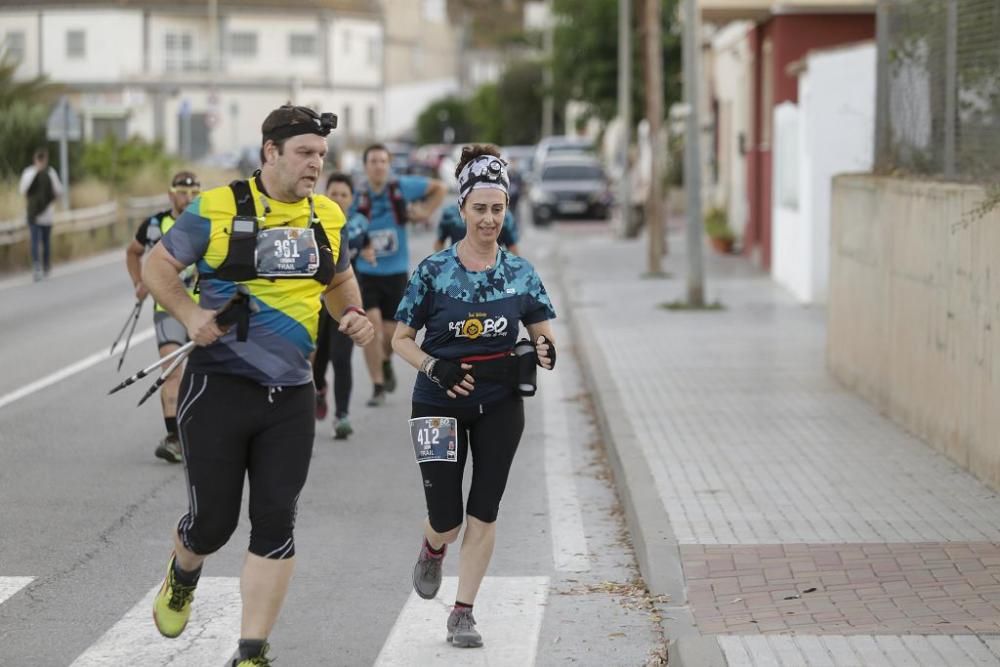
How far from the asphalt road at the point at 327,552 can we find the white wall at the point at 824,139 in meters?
7.67

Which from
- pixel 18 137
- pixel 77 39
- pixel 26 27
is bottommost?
pixel 18 137

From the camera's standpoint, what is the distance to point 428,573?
6.66 m

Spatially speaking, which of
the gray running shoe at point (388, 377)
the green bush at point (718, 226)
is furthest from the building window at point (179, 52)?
the gray running shoe at point (388, 377)

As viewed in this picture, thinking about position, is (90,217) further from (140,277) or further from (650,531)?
(650,531)

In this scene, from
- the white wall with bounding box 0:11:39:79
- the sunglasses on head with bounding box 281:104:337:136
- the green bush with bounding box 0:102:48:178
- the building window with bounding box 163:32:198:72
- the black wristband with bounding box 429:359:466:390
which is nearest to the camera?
the sunglasses on head with bounding box 281:104:337:136

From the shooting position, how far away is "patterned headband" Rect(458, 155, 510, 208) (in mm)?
6516

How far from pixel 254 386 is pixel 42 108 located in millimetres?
29408

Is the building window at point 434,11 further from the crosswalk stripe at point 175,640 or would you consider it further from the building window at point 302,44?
the crosswalk stripe at point 175,640

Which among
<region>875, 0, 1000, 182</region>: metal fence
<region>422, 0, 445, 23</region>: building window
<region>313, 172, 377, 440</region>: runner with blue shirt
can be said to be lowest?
<region>313, 172, 377, 440</region>: runner with blue shirt

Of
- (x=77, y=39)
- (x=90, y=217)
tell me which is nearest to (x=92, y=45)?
(x=77, y=39)

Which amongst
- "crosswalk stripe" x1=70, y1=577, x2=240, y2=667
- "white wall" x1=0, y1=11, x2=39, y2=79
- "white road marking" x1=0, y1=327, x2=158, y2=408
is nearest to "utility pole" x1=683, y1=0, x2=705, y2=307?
"white road marking" x1=0, y1=327, x2=158, y2=408

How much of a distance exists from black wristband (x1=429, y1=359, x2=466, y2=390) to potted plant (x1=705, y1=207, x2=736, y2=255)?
25.3 meters

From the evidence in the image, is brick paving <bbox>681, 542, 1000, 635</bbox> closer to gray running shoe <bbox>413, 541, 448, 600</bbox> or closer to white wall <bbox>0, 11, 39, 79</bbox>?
gray running shoe <bbox>413, 541, 448, 600</bbox>

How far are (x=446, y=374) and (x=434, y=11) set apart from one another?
112 metres
